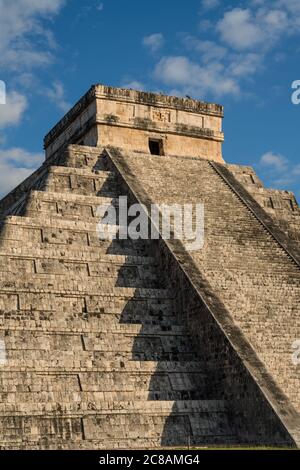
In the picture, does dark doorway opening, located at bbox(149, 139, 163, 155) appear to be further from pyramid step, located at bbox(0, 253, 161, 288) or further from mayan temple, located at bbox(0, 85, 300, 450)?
pyramid step, located at bbox(0, 253, 161, 288)

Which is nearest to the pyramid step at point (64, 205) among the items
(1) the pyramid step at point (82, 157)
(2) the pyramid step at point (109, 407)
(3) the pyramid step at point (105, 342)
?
(1) the pyramid step at point (82, 157)

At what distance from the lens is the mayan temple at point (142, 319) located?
49.6 feet

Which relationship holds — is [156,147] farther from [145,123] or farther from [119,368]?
[119,368]

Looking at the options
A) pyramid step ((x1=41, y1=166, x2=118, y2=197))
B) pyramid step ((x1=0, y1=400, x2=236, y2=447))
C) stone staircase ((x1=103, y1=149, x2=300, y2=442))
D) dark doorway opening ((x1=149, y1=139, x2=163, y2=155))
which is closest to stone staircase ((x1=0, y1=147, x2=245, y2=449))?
pyramid step ((x1=0, y1=400, x2=236, y2=447))

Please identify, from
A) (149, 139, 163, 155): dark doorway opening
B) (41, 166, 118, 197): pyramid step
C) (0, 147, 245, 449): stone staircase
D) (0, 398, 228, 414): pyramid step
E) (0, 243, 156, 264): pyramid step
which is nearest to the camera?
(0, 398, 228, 414): pyramid step

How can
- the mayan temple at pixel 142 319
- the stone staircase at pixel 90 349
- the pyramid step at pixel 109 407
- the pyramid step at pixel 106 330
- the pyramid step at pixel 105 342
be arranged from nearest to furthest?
the pyramid step at pixel 109 407 < the stone staircase at pixel 90 349 < the mayan temple at pixel 142 319 < the pyramid step at pixel 105 342 < the pyramid step at pixel 106 330

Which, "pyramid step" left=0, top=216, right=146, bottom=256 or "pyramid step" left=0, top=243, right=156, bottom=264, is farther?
"pyramid step" left=0, top=216, right=146, bottom=256

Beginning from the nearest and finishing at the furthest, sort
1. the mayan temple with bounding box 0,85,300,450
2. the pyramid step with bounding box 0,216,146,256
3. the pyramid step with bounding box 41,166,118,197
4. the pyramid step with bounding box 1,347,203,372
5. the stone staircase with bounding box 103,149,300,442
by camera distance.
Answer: the mayan temple with bounding box 0,85,300,450 < the pyramid step with bounding box 1,347,203,372 < the stone staircase with bounding box 103,149,300,442 < the pyramid step with bounding box 0,216,146,256 < the pyramid step with bounding box 41,166,118,197

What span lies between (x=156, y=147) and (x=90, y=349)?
424 inches

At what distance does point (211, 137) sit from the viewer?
26.8 metres

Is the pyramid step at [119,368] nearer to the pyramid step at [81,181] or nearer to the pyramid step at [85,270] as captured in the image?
the pyramid step at [85,270]

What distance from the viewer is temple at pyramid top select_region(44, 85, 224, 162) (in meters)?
25.1

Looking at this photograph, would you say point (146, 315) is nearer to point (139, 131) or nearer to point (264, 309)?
point (264, 309)

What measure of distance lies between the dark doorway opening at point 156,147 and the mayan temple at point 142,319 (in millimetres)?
1531
